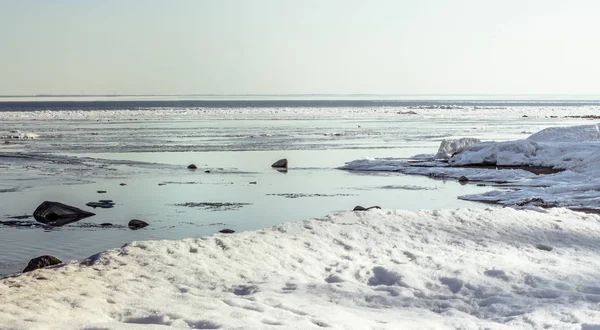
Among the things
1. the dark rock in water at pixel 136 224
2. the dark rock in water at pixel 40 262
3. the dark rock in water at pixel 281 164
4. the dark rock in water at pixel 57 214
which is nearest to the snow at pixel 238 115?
the dark rock in water at pixel 281 164

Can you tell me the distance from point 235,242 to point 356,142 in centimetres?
3142

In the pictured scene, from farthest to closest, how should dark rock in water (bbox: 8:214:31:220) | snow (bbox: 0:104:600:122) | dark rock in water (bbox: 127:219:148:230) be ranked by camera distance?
snow (bbox: 0:104:600:122) → dark rock in water (bbox: 8:214:31:220) → dark rock in water (bbox: 127:219:148:230)

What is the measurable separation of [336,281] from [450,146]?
22.5 metres

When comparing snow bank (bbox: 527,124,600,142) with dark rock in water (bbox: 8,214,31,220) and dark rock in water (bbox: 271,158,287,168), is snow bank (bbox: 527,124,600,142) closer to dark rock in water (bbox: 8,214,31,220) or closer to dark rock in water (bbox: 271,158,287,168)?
dark rock in water (bbox: 271,158,287,168)

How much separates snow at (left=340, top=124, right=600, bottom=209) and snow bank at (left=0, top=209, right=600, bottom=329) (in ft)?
22.7

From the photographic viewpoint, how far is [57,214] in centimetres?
1461

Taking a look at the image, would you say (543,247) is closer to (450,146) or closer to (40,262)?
(40,262)

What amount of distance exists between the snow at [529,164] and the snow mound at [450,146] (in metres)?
0.04

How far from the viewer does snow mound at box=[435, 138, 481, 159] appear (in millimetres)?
29688

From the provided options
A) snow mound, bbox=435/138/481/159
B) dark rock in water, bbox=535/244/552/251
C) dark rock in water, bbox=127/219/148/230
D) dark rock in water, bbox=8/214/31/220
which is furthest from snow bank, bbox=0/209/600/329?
snow mound, bbox=435/138/481/159

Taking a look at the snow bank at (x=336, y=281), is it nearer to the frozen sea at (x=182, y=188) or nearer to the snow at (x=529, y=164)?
the frozen sea at (x=182, y=188)

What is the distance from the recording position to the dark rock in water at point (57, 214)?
14.4m

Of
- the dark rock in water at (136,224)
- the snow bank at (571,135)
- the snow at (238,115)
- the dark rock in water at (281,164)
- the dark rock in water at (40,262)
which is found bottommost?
the snow at (238,115)

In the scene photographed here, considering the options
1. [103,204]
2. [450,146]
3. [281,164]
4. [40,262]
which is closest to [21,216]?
[103,204]
